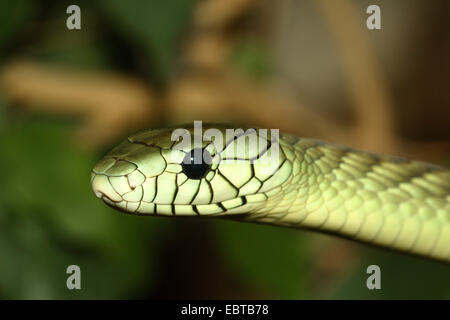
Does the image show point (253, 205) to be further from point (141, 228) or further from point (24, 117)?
point (24, 117)

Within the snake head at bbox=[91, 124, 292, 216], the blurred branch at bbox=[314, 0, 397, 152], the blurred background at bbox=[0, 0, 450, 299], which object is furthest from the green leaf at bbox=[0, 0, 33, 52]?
the blurred branch at bbox=[314, 0, 397, 152]

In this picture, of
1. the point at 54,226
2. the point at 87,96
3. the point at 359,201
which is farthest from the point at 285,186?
the point at 87,96

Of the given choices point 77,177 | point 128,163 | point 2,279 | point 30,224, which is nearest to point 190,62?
point 77,177

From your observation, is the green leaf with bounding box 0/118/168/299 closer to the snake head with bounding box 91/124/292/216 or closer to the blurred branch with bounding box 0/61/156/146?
the blurred branch with bounding box 0/61/156/146

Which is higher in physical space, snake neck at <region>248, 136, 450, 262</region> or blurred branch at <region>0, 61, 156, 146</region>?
blurred branch at <region>0, 61, 156, 146</region>

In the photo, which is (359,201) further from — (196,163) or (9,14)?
(9,14)
